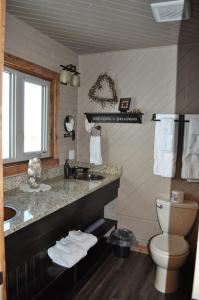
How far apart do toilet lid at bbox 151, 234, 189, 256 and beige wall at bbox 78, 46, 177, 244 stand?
1.47 ft

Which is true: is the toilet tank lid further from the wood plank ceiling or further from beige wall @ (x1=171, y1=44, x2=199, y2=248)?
the wood plank ceiling

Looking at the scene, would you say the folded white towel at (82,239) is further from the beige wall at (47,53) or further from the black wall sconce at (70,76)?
the black wall sconce at (70,76)

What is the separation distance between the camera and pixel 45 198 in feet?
6.70

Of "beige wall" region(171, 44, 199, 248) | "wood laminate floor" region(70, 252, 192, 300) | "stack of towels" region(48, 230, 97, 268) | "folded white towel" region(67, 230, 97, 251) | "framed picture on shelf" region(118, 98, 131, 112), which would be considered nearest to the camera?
"stack of towels" region(48, 230, 97, 268)

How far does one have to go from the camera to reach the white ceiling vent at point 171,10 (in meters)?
1.81

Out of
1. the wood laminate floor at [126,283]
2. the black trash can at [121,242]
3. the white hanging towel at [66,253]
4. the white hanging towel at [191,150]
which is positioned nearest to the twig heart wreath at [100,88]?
the white hanging towel at [191,150]

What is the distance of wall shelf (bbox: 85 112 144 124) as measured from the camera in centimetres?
298

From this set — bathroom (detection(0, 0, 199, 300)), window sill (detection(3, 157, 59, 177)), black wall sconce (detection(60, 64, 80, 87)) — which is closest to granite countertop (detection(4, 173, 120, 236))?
bathroom (detection(0, 0, 199, 300))

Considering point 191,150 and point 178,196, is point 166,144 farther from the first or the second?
point 178,196

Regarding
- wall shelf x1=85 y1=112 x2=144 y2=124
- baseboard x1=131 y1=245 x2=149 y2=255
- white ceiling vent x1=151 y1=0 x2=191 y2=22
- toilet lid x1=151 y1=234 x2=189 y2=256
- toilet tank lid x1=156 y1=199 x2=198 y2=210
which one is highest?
white ceiling vent x1=151 y1=0 x2=191 y2=22

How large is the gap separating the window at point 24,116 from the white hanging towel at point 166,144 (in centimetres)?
126

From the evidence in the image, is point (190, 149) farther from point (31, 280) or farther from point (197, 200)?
point (31, 280)

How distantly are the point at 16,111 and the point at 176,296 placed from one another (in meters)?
2.30

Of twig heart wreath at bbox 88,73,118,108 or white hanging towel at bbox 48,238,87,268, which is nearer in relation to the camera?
white hanging towel at bbox 48,238,87,268
